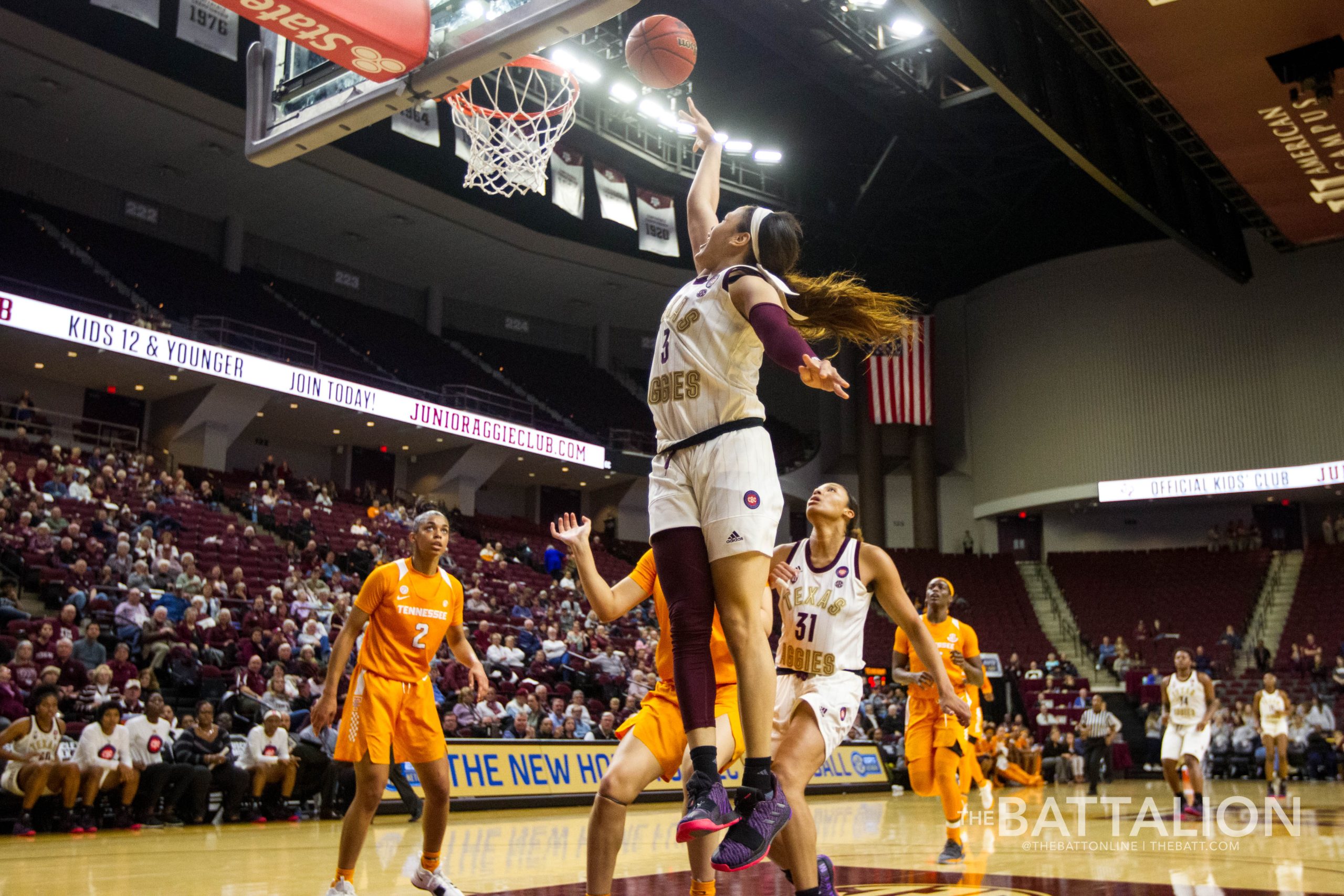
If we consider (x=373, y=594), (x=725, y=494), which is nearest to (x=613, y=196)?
(x=373, y=594)

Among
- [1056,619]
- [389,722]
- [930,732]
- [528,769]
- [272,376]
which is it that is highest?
[272,376]

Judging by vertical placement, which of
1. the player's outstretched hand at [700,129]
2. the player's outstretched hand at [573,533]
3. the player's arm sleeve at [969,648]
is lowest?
the player's arm sleeve at [969,648]

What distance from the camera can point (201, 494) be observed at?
20625 mm

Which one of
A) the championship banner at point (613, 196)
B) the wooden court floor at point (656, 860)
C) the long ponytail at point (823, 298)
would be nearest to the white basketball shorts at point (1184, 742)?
the wooden court floor at point (656, 860)

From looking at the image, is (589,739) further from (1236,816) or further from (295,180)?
(295,180)

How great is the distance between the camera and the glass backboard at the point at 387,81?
592 centimetres

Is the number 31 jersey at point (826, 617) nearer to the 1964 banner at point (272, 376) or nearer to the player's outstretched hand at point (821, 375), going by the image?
the player's outstretched hand at point (821, 375)

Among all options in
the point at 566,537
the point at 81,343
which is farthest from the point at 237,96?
the point at 566,537

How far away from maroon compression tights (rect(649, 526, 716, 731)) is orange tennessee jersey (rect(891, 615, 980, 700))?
5.43 meters

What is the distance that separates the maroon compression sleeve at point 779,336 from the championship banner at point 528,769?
31.1 ft

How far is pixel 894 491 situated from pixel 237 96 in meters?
24.1

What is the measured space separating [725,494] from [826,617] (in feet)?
6.69

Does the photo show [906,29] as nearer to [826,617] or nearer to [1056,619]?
[1056,619]

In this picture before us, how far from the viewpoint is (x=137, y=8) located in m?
19.4
